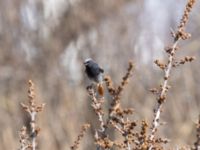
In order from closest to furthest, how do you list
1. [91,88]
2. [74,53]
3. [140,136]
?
[140,136]
[91,88]
[74,53]

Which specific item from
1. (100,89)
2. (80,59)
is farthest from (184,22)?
(80,59)

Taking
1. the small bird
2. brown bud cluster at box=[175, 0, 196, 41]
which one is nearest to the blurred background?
the small bird

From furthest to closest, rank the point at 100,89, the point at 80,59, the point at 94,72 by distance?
the point at 80,59 → the point at 94,72 → the point at 100,89

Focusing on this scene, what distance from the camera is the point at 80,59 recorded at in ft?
48.8

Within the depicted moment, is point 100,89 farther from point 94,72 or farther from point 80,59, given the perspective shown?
point 80,59

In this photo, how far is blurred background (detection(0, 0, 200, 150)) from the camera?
1296 cm

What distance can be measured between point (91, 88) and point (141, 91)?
33.3 ft

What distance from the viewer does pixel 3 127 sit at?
503 inches

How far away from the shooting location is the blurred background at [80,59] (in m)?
13.0

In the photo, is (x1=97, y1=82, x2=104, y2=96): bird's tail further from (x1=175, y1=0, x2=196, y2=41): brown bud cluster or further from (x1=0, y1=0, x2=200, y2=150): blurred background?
(x1=0, y1=0, x2=200, y2=150): blurred background

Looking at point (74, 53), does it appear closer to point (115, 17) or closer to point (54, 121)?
point (115, 17)

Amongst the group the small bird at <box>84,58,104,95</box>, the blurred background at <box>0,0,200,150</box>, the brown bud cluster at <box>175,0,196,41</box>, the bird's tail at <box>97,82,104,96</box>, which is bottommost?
A: the bird's tail at <box>97,82,104,96</box>

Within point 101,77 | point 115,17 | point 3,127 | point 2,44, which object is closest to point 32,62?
point 2,44

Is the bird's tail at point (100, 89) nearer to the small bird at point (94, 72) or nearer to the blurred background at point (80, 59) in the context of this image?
the small bird at point (94, 72)
